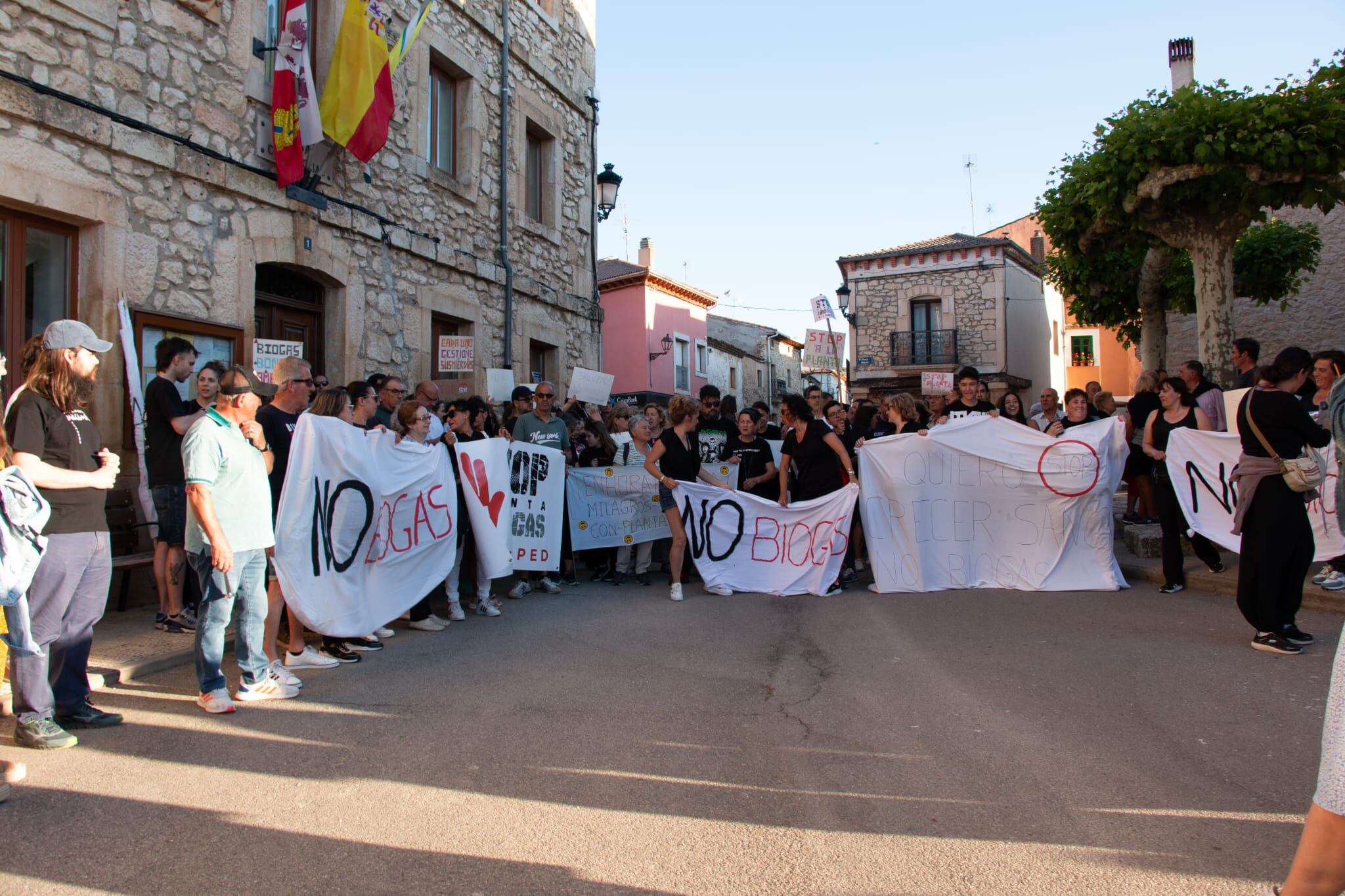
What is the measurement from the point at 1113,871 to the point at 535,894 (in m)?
1.83

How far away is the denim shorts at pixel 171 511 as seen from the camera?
633 centimetres

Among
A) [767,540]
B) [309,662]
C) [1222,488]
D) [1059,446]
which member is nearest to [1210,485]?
[1222,488]

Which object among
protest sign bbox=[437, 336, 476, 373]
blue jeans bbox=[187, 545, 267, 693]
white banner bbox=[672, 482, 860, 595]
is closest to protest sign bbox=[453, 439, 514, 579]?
white banner bbox=[672, 482, 860, 595]

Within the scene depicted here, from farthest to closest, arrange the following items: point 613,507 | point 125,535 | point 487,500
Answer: point 613,507, point 487,500, point 125,535

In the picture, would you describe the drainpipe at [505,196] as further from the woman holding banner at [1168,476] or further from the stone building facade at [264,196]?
the woman holding banner at [1168,476]

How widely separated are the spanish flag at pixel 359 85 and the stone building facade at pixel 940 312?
2844 cm

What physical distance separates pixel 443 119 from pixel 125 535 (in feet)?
25.6

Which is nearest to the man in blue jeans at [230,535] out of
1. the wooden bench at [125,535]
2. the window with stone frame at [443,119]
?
the wooden bench at [125,535]

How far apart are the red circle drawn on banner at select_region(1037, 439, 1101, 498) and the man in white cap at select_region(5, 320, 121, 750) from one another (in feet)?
24.9

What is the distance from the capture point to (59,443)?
407cm

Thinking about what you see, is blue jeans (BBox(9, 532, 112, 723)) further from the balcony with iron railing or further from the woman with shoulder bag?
the balcony with iron railing

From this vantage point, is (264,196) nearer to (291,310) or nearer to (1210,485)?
(291,310)

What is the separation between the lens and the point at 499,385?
12008mm

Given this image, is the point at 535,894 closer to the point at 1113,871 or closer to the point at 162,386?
the point at 1113,871
